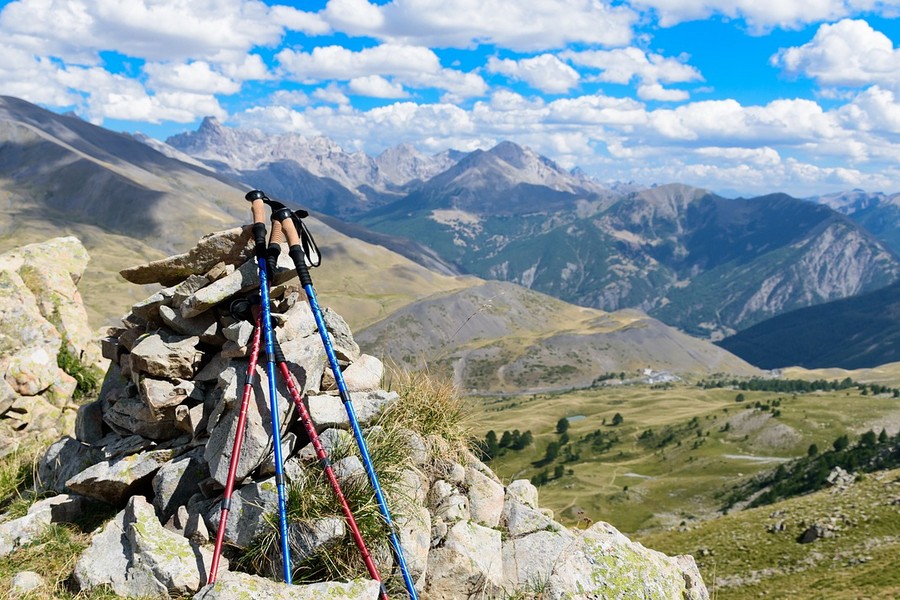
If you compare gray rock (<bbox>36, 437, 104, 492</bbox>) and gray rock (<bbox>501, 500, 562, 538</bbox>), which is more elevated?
gray rock (<bbox>501, 500, 562, 538</bbox>)

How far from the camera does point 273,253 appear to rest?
444 inches

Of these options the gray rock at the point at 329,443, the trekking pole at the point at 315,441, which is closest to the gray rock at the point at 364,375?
the trekking pole at the point at 315,441

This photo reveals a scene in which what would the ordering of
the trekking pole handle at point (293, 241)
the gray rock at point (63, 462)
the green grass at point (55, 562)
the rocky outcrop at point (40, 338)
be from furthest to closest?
the rocky outcrop at point (40, 338) < the gray rock at point (63, 462) < the trekking pole handle at point (293, 241) < the green grass at point (55, 562)

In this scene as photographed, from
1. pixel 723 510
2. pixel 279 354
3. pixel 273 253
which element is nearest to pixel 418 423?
pixel 279 354

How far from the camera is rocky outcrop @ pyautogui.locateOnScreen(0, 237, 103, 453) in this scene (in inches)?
599

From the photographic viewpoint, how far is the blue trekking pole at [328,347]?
8.95 meters

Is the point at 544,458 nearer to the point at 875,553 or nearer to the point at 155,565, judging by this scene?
the point at 875,553

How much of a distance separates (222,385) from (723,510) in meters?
134

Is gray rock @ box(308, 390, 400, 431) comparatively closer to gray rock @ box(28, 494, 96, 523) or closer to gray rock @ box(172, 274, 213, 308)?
gray rock @ box(172, 274, 213, 308)

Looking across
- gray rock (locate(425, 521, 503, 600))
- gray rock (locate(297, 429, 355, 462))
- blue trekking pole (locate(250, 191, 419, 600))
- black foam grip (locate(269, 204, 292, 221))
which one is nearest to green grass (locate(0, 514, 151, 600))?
gray rock (locate(297, 429, 355, 462))

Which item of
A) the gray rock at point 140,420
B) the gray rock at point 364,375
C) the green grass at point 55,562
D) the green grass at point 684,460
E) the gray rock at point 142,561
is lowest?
the green grass at point 684,460

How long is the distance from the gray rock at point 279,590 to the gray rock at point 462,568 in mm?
1469

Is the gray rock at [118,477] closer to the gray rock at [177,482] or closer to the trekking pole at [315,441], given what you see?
the gray rock at [177,482]

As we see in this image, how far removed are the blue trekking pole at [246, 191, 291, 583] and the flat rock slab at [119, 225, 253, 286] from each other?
0.49 metres
